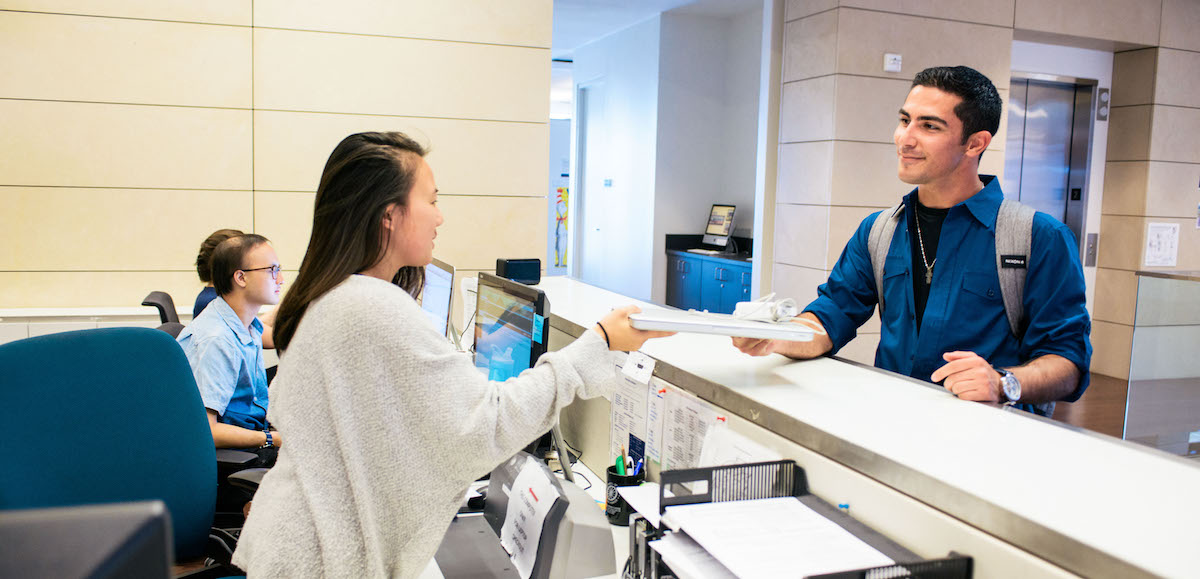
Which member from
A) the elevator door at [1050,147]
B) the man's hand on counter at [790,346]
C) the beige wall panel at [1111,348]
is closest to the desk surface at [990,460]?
the man's hand on counter at [790,346]

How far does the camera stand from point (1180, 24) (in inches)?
244

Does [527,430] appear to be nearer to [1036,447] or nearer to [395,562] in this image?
[395,562]

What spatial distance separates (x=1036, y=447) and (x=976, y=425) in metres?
0.11

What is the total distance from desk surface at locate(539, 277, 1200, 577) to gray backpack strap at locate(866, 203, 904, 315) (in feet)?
1.95

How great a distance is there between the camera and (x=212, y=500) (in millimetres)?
2072

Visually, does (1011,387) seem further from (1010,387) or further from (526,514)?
(526,514)

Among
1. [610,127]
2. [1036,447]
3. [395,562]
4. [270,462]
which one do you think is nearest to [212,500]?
[270,462]

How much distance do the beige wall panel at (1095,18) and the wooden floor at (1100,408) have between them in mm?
2586

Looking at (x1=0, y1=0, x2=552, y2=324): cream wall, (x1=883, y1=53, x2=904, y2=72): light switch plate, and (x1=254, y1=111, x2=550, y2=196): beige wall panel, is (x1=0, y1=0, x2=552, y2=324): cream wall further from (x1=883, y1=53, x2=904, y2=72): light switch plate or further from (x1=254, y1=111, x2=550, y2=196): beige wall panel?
(x1=883, y1=53, x2=904, y2=72): light switch plate

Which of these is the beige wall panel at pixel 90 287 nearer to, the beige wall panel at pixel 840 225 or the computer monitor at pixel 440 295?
the computer monitor at pixel 440 295

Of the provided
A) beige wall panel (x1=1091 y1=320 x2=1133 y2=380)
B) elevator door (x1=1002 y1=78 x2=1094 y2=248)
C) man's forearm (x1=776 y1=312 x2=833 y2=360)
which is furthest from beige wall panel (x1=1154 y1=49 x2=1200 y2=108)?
man's forearm (x1=776 y1=312 x2=833 y2=360)

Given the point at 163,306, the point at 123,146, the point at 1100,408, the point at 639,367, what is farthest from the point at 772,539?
the point at 1100,408

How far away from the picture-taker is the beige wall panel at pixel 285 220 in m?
4.04

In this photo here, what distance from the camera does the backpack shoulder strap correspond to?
6.03 feet
